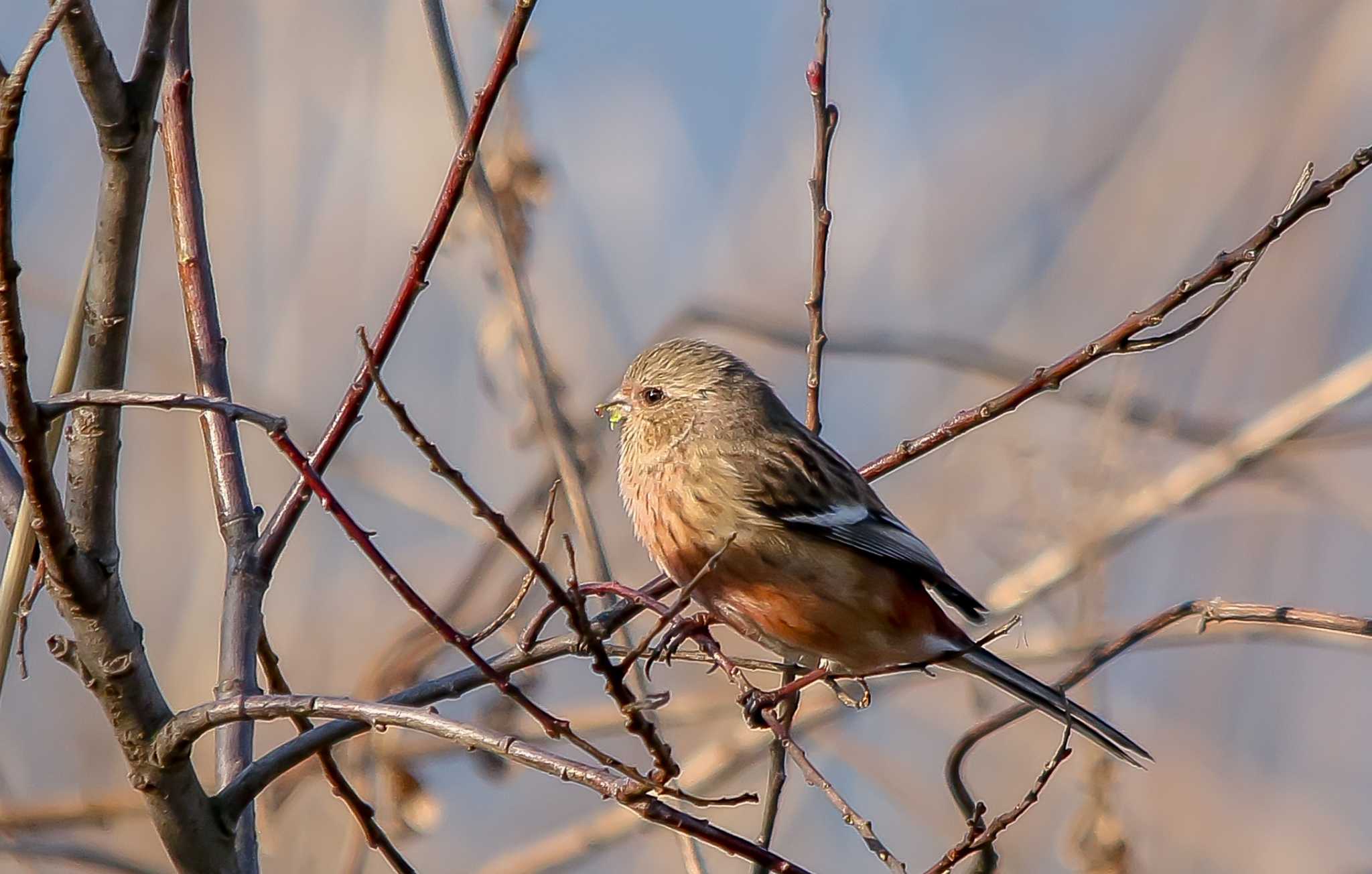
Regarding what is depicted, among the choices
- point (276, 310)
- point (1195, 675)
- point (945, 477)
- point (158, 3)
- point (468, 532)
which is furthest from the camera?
point (1195, 675)

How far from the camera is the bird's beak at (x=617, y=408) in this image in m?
3.98

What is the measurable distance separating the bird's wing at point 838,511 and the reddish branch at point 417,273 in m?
1.43

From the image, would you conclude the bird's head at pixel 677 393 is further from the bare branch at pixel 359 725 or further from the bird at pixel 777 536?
the bare branch at pixel 359 725

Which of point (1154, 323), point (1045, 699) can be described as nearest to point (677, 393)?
point (1045, 699)

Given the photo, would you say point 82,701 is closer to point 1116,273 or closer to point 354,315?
point 354,315

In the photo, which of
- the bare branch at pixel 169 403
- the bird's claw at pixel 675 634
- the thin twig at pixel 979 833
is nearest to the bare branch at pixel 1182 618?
the thin twig at pixel 979 833

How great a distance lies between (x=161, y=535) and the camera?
504 centimetres

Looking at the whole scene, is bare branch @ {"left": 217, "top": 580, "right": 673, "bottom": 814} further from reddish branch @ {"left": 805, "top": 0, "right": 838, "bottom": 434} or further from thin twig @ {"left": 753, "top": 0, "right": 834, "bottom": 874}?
reddish branch @ {"left": 805, "top": 0, "right": 838, "bottom": 434}

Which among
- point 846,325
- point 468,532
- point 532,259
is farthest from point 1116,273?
point 468,532

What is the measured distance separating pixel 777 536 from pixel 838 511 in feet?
0.70

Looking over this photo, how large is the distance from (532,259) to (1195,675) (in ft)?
10.1

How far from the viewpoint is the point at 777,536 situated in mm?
3588

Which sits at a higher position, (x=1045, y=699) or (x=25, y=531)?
(x=1045, y=699)

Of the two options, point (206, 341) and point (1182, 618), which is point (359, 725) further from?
point (1182, 618)
